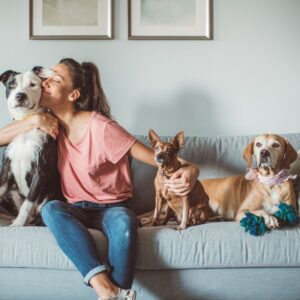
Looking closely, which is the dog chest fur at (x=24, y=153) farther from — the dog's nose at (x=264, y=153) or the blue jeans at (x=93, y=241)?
the dog's nose at (x=264, y=153)

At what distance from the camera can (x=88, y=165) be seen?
2057 millimetres

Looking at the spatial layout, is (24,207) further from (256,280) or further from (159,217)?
(256,280)

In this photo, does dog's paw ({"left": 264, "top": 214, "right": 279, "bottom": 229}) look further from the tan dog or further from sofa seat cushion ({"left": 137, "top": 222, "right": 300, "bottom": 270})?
the tan dog

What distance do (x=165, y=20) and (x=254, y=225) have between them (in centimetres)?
157

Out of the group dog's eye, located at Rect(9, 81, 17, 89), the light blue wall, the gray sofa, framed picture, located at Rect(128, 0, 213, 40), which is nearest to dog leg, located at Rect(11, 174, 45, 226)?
the gray sofa

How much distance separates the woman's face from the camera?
2150 millimetres

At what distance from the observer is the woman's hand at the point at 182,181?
197 cm

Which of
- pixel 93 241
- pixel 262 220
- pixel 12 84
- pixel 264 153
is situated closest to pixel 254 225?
pixel 262 220

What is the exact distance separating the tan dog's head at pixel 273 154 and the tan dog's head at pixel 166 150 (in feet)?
1.32

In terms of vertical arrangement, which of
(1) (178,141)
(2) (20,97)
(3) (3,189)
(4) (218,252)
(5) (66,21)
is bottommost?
(4) (218,252)

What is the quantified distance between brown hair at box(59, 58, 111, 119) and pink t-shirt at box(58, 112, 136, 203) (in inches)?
4.9

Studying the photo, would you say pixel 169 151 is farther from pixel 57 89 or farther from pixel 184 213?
pixel 57 89

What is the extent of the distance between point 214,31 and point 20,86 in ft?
4.48

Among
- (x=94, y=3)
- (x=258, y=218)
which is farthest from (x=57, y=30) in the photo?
(x=258, y=218)
